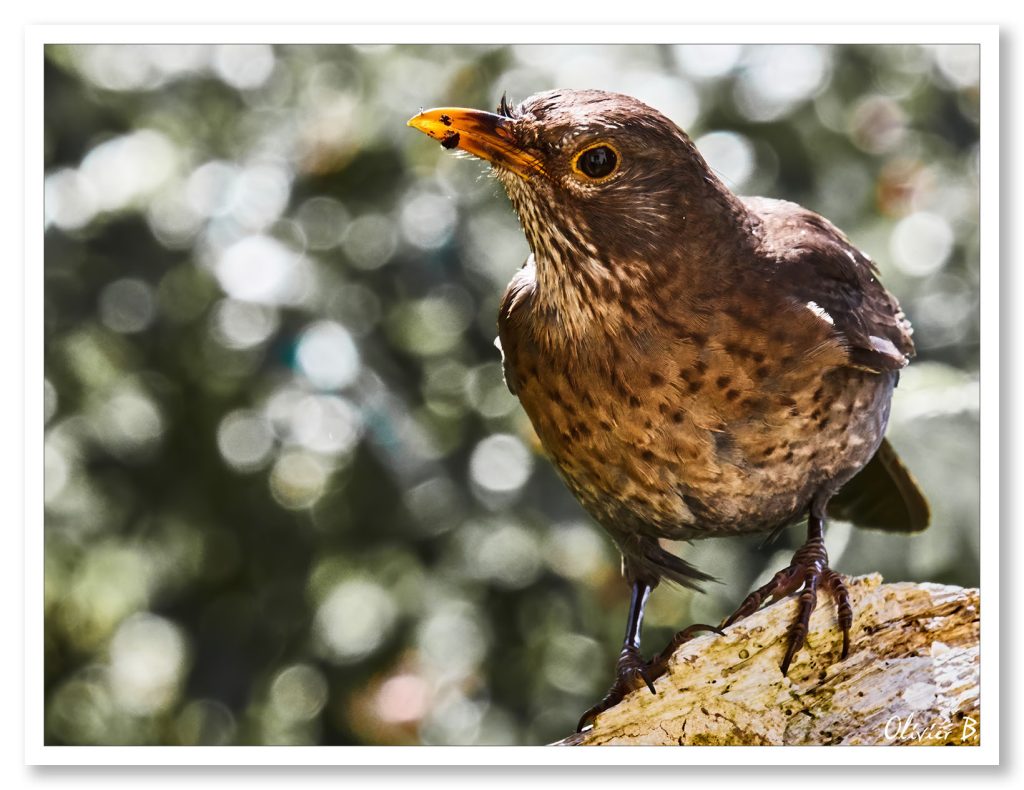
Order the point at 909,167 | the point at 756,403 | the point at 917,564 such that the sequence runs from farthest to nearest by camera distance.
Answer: the point at 909,167, the point at 917,564, the point at 756,403

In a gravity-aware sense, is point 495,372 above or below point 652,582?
above

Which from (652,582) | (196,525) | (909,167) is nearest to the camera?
(652,582)

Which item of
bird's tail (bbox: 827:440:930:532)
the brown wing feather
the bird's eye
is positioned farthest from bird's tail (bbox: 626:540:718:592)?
the bird's eye

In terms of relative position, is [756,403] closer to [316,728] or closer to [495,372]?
[495,372]

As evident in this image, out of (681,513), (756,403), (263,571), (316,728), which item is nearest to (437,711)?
(316,728)

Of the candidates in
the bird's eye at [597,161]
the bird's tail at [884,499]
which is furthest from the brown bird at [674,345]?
the bird's tail at [884,499]

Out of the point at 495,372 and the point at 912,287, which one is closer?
the point at 912,287

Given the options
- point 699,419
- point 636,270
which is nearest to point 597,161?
point 636,270
